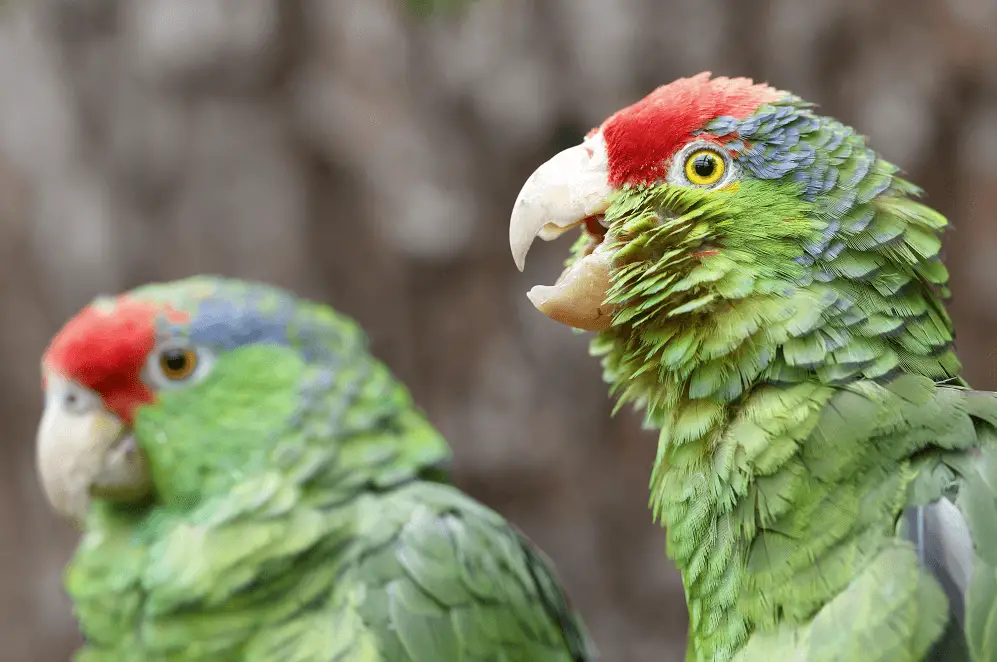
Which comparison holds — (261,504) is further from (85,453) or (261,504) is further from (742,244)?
(742,244)

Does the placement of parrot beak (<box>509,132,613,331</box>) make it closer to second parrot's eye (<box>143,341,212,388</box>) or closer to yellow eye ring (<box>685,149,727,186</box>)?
yellow eye ring (<box>685,149,727,186</box>)

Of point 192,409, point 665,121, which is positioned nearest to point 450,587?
point 192,409

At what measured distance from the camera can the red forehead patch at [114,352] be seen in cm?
136

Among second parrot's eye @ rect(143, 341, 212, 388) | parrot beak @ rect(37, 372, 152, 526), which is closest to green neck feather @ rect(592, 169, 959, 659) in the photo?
second parrot's eye @ rect(143, 341, 212, 388)

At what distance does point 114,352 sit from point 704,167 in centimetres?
93

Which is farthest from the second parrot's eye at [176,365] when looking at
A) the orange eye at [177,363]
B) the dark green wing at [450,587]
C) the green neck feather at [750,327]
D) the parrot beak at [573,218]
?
the green neck feather at [750,327]

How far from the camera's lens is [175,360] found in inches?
54.7

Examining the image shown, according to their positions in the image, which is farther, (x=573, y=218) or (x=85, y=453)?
(x=85, y=453)

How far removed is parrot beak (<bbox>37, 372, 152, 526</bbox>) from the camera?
1381 millimetres

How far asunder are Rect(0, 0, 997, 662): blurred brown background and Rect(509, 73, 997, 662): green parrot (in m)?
1.07

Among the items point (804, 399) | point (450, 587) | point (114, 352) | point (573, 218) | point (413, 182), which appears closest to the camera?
point (804, 399)

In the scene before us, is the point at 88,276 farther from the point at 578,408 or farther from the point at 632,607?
the point at 632,607

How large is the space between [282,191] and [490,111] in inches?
21.8

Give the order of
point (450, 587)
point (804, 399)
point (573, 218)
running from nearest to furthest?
1. point (804, 399)
2. point (573, 218)
3. point (450, 587)
